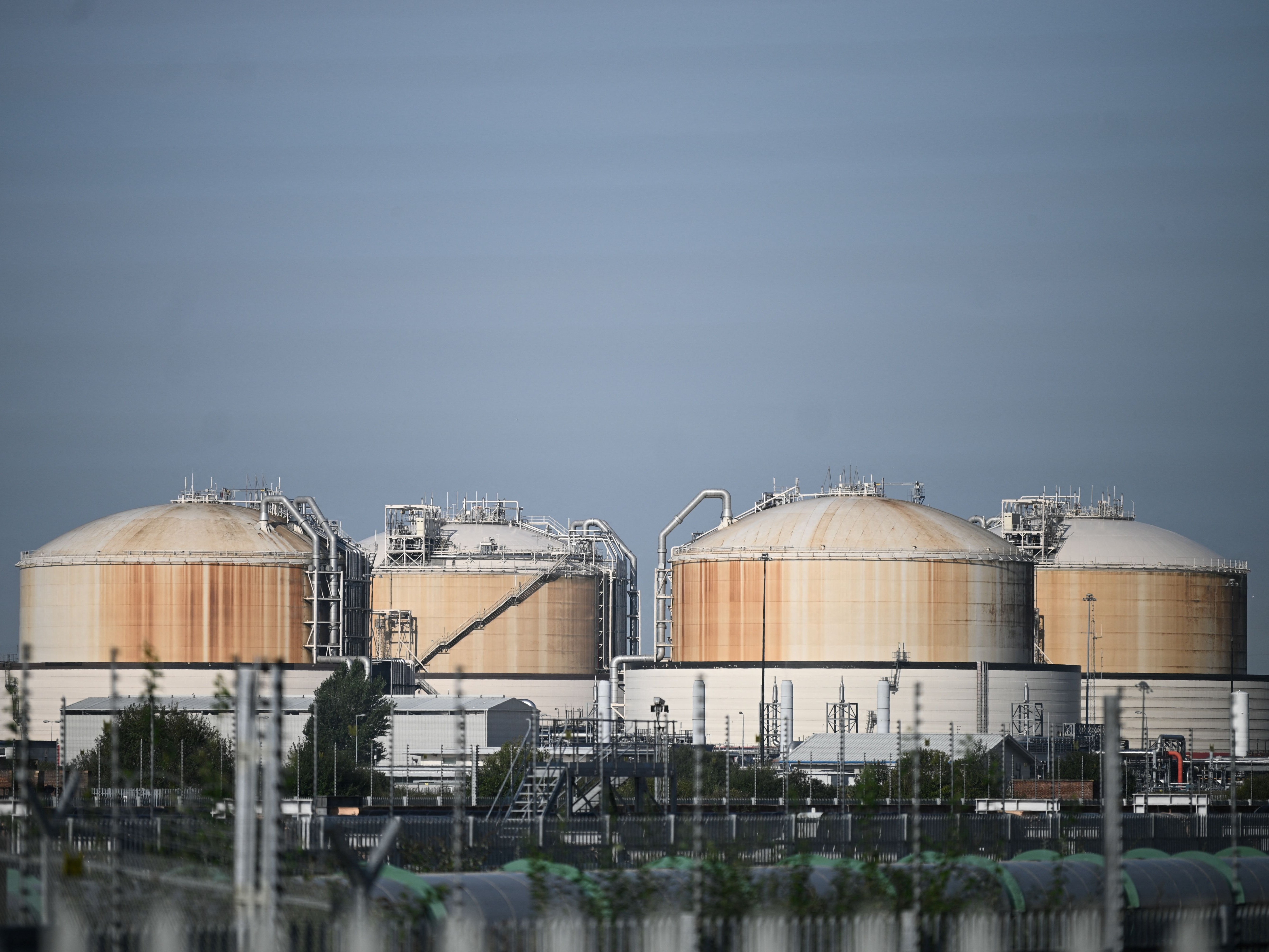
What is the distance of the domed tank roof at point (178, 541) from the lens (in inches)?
4082

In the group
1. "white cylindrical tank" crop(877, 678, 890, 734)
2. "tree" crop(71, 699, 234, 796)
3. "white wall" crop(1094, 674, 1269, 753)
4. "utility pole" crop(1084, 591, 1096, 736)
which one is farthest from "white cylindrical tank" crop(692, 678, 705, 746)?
"white wall" crop(1094, 674, 1269, 753)

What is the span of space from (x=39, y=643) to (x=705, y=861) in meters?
89.8

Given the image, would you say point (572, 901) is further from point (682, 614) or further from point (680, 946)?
point (682, 614)

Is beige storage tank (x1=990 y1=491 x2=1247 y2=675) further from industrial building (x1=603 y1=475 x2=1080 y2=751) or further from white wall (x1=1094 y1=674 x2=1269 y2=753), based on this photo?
industrial building (x1=603 y1=475 x2=1080 y2=751)

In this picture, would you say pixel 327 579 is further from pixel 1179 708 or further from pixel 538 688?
pixel 1179 708

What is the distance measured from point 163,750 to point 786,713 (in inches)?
1113

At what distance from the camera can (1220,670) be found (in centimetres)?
11525

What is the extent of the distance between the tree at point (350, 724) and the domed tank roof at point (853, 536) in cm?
1747

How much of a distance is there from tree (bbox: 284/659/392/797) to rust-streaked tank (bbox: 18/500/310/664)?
19.9 feet

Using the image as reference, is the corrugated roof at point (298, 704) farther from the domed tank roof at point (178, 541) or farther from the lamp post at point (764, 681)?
the lamp post at point (764, 681)

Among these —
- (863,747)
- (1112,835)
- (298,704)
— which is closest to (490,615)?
(298,704)

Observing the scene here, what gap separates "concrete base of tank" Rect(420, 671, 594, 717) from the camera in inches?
4218

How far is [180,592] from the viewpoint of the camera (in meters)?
103

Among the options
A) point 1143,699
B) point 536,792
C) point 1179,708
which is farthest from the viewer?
point 1179,708
